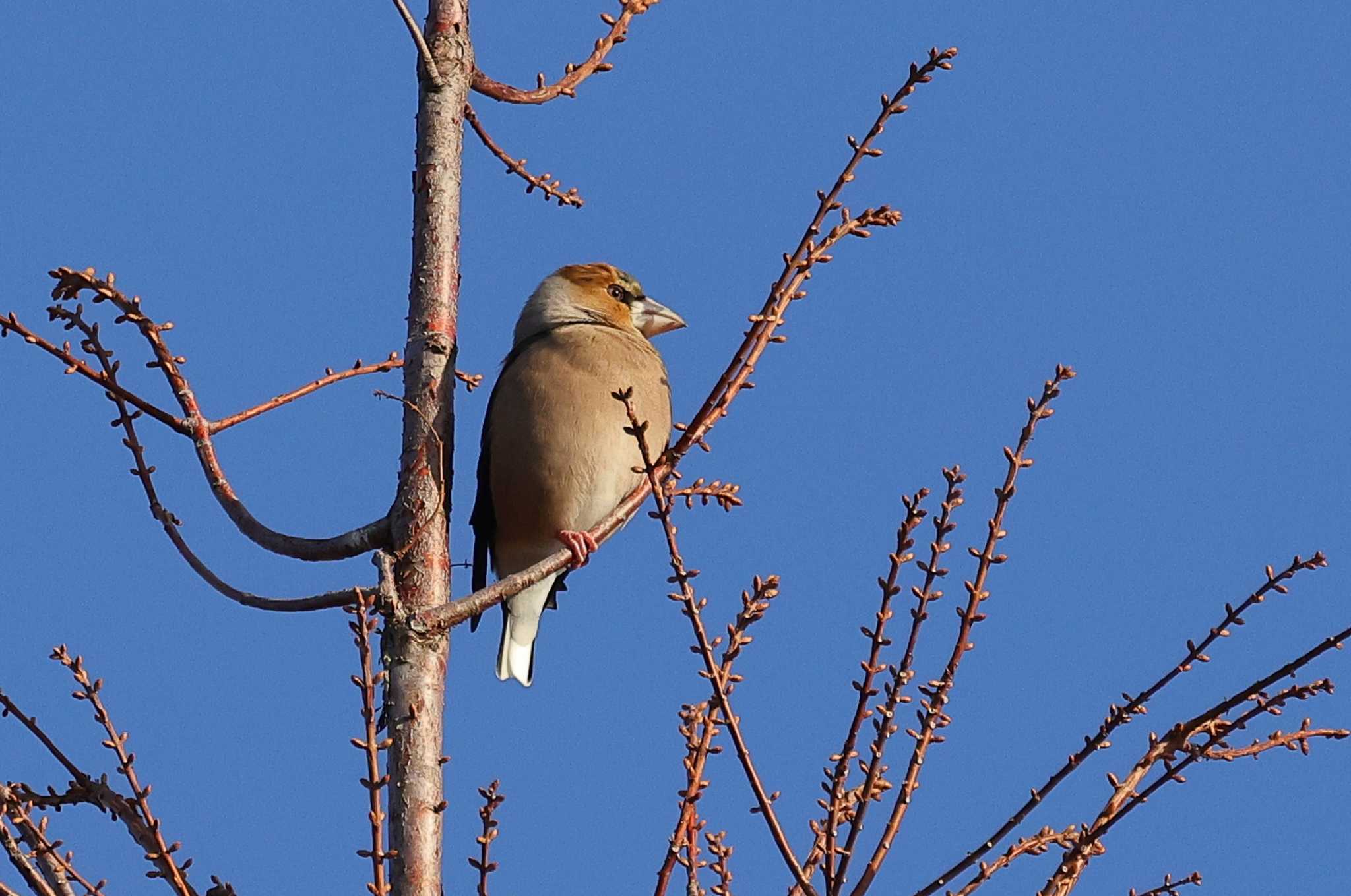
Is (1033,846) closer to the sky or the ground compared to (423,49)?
closer to the ground

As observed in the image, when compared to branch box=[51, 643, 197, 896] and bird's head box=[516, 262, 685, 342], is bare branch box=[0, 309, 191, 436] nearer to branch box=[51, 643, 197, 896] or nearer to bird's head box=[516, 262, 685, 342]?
branch box=[51, 643, 197, 896]

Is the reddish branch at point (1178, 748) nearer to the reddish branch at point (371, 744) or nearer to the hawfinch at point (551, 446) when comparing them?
the reddish branch at point (371, 744)

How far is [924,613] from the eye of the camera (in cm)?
273

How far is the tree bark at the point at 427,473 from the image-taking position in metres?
2.92

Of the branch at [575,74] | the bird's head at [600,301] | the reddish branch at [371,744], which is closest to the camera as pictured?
the reddish branch at [371,744]

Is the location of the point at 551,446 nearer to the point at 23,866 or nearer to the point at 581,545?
the point at 581,545

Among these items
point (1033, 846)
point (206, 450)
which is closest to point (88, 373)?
point (206, 450)

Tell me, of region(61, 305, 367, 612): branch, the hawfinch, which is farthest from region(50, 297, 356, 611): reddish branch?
the hawfinch

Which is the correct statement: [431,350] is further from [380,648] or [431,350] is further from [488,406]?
[488,406]

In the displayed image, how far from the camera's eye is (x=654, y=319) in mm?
5945

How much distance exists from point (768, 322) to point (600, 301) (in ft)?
9.04

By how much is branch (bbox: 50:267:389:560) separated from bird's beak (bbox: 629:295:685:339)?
2.77m

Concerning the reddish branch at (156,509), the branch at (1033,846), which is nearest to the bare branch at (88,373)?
the reddish branch at (156,509)

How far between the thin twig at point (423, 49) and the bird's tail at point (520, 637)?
2.16m
